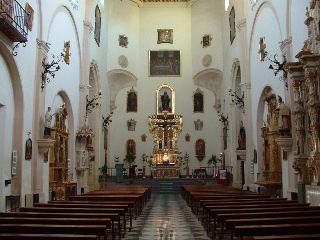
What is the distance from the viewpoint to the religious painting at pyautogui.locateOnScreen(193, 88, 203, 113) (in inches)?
1246

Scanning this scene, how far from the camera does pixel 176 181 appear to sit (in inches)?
1057

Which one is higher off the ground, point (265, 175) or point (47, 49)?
point (47, 49)

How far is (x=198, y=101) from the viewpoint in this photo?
31703 millimetres

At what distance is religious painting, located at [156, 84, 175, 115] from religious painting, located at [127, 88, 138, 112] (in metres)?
1.74

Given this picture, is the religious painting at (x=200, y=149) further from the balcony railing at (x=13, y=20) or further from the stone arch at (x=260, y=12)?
the balcony railing at (x=13, y=20)

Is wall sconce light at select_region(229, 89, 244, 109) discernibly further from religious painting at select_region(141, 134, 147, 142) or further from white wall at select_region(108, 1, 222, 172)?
religious painting at select_region(141, 134, 147, 142)

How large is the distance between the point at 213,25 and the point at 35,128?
818 inches

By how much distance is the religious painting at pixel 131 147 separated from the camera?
30844 millimetres

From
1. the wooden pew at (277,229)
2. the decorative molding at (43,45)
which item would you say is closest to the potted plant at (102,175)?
the decorative molding at (43,45)

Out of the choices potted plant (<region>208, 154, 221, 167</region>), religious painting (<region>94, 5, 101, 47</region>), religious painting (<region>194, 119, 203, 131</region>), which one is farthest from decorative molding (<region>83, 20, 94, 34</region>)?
potted plant (<region>208, 154, 221, 167</region>)

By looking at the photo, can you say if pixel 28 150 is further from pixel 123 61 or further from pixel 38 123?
pixel 123 61

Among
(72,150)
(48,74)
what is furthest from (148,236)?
(72,150)

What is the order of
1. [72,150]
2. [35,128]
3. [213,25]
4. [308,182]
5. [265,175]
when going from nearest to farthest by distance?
[308,182], [35,128], [265,175], [72,150], [213,25]

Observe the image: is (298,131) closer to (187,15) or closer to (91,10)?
(91,10)
